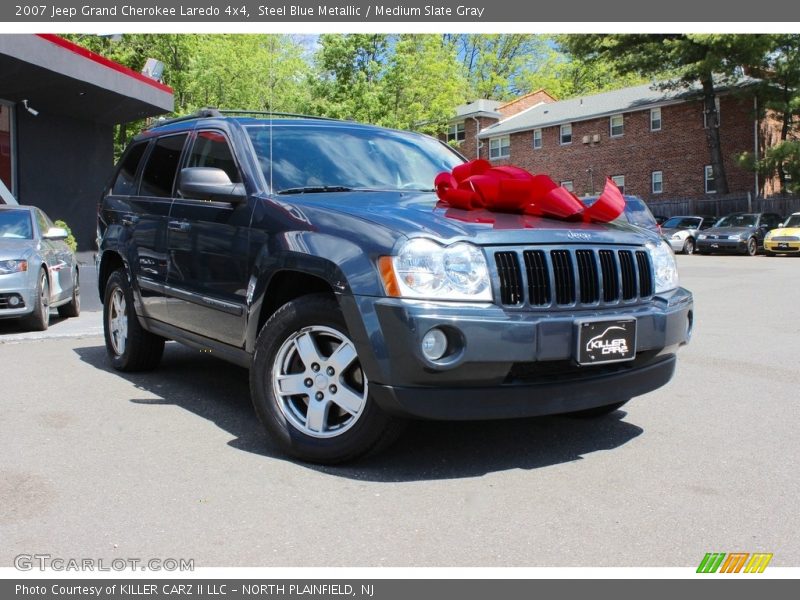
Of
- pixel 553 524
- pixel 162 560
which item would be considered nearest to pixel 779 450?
pixel 553 524

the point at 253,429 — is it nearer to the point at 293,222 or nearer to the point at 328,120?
the point at 293,222

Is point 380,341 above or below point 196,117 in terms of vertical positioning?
below

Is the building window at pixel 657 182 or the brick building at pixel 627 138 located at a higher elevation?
the brick building at pixel 627 138

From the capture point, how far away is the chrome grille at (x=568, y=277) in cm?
376

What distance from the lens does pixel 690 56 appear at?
117 ft

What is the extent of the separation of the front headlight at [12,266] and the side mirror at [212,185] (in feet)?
17.3

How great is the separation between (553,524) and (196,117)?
12.9 feet

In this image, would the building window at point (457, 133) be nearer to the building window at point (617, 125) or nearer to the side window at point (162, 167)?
the building window at point (617, 125)

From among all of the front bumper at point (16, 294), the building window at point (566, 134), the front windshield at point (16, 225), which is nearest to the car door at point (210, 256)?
the front bumper at point (16, 294)

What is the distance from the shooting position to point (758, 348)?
793cm

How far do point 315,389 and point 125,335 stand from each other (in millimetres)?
2945

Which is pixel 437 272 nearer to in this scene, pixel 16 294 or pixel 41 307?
pixel 16 294

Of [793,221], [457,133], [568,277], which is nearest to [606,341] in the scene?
[568,277]

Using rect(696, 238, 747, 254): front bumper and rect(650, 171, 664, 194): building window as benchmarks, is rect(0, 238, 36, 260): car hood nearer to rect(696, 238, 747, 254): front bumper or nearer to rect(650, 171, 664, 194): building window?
rect(696, 238, 747, 254): front bumper
